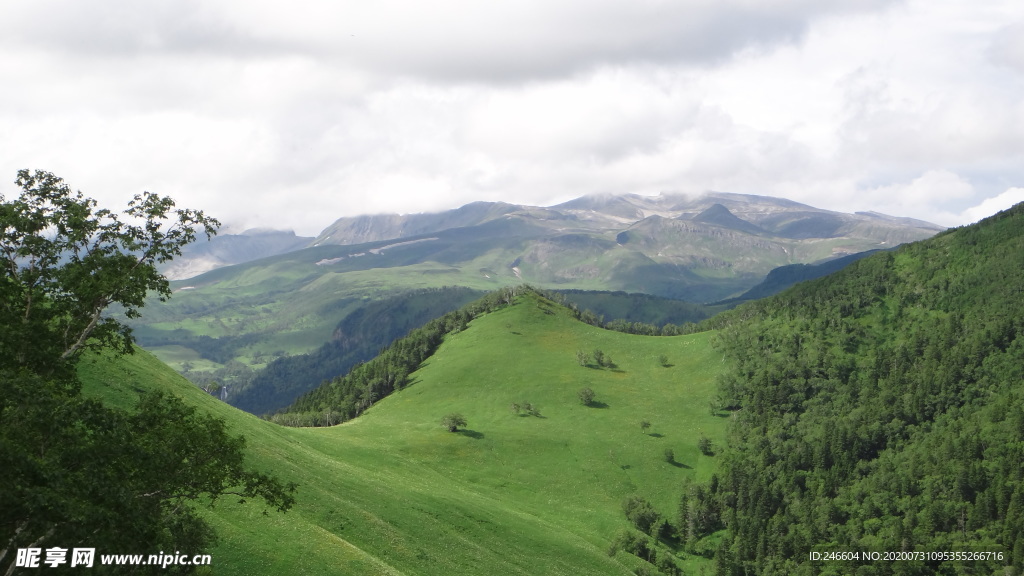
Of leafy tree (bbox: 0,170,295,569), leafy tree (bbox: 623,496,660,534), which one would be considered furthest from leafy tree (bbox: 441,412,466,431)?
leafy tree (bbox: 0,170,295,569)

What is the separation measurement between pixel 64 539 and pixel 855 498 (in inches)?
8131

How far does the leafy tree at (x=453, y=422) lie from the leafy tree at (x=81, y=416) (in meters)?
150

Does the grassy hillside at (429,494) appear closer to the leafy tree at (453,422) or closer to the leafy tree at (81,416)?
the leafy tree at (453,422)

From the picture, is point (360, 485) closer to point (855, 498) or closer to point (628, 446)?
point (628, 446)

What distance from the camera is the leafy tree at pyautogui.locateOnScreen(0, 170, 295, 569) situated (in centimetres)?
2439

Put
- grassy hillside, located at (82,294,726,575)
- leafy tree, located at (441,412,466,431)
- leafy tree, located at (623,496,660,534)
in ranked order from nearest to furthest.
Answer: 1. grassy hillside, located at (82,294,726,575)
2. leafy tree, located at (623,496,660,534)
3. leafy tree, located at (441,412,466,431)

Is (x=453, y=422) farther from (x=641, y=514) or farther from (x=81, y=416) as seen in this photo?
(x=81, y=416)

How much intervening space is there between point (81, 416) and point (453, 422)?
16330 cm

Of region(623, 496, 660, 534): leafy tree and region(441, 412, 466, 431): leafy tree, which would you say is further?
region(441, 412, 466, 431): leafy tree

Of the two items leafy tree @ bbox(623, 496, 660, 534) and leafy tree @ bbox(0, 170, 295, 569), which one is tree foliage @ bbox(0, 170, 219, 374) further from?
leafy tree @ bbox(623, 496, 660, 534)

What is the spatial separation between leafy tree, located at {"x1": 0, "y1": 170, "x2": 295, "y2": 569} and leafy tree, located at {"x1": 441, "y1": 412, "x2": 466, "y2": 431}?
492 feet

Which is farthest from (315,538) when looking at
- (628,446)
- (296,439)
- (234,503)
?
(628,446)

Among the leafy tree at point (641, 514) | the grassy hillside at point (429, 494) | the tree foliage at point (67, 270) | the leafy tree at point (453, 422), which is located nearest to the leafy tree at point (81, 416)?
the tree foliage at point (67, 270)

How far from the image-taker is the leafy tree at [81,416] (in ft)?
80.0
